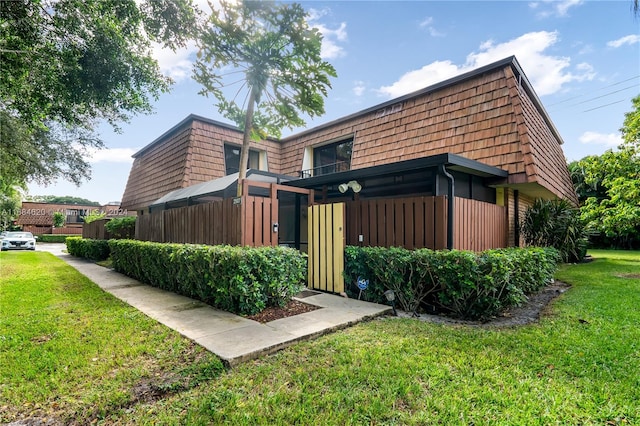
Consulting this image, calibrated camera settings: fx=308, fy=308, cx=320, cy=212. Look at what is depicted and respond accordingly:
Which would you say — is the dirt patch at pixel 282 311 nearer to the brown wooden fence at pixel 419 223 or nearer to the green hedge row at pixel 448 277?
the green hedge row at pixel 448 277

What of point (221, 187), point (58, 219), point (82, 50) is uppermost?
point (82, 50)

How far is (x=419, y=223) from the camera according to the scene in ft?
19.2

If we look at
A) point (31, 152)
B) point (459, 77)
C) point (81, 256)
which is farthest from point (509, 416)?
point (81, 256)

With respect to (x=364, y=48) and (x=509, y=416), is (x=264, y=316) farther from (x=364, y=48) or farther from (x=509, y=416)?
(x=364, y=48)

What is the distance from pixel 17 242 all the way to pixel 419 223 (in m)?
23.5

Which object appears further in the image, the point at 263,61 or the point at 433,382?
the point at 263,61

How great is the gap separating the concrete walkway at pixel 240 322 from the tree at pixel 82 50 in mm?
4611

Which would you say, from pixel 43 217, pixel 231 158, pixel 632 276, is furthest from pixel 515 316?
pixel 43 217

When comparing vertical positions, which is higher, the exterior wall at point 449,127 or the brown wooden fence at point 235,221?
the exterior wall at point 449,127

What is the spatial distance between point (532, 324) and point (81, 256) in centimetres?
1803

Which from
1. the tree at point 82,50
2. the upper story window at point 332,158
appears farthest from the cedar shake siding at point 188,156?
the tree at point 82,50

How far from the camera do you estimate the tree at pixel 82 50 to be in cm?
595

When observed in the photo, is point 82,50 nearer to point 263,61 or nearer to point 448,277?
point 263,61

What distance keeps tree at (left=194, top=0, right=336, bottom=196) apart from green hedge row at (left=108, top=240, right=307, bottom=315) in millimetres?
1827
